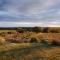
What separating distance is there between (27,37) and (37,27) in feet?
7.83

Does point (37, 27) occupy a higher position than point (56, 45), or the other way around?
point (37, 27)

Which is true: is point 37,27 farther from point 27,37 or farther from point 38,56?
point 38,56

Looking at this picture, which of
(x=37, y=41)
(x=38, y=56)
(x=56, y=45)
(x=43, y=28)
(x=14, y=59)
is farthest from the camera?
(x=43, y=28)

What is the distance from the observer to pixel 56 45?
8492 mm

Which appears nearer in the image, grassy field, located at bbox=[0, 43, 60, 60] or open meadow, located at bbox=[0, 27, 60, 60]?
grassy field, located at bbox=[0, 43, 60, 60]

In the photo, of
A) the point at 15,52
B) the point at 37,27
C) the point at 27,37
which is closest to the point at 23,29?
the point at 37,27

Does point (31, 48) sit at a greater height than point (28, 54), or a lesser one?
greater

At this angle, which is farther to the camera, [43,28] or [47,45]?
[43,28]

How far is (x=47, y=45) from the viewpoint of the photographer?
850 cm

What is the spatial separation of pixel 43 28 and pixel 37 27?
0.61 meters

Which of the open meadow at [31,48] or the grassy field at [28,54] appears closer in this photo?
the grassy field at [28,54]

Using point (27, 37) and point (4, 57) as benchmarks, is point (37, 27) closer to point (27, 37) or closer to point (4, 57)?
point (27, 37)

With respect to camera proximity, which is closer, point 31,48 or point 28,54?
point 28,54

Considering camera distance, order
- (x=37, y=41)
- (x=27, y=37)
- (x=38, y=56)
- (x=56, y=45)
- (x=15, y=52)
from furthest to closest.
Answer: (x=27, y=37)
(x=37, y=41)
(x=56, y=45)
(x=15, y=52)
(x=38, y=56)
